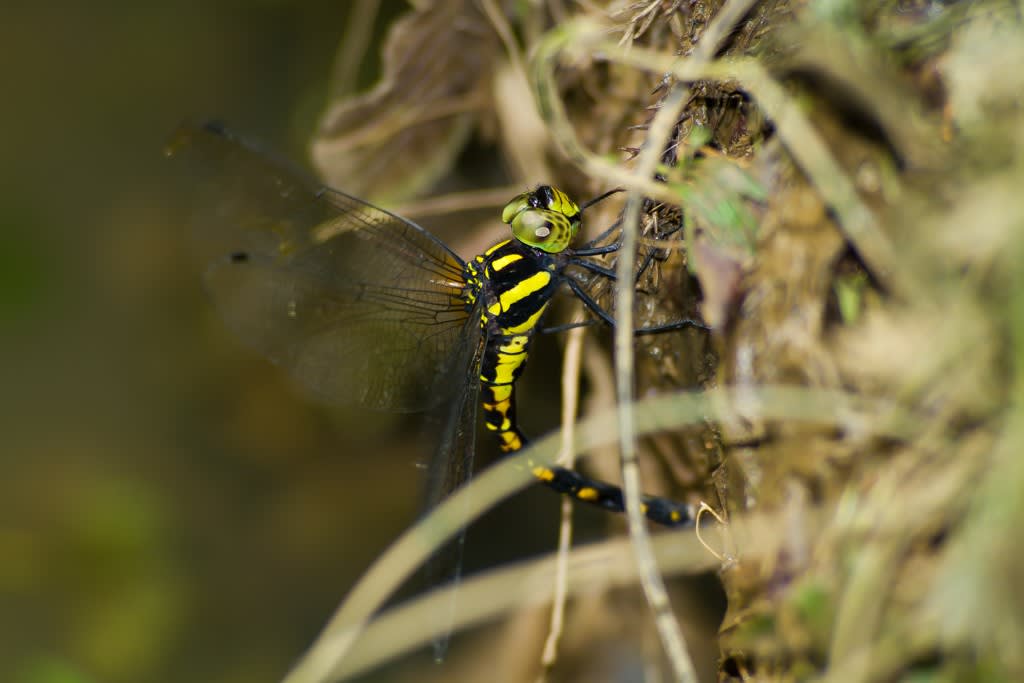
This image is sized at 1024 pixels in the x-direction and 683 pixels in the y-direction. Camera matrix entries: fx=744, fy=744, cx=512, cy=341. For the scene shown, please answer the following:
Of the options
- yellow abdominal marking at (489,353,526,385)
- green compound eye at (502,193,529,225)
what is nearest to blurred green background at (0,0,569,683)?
yellow abdominal marking at (489,353,526,385)

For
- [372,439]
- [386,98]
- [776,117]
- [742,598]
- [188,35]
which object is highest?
[188,35]

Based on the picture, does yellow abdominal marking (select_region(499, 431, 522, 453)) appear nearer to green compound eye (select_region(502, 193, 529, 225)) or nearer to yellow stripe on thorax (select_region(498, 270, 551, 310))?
yellow stripe on thorax (select_region(498, 270, 551, 310))

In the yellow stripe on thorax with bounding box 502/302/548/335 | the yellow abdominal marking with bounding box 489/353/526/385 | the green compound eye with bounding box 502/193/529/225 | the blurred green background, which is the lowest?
the yellow abdominal marking with bounding box 489/353/526/385

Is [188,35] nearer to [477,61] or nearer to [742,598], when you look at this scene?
[477,61]

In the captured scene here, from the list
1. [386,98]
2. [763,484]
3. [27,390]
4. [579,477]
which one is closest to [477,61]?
[386,98]

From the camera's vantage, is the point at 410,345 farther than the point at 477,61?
No

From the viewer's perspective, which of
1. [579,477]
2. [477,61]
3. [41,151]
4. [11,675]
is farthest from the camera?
[41,151]

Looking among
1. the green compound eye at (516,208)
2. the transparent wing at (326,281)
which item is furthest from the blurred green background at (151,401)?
the green compound eye at (516,208)
